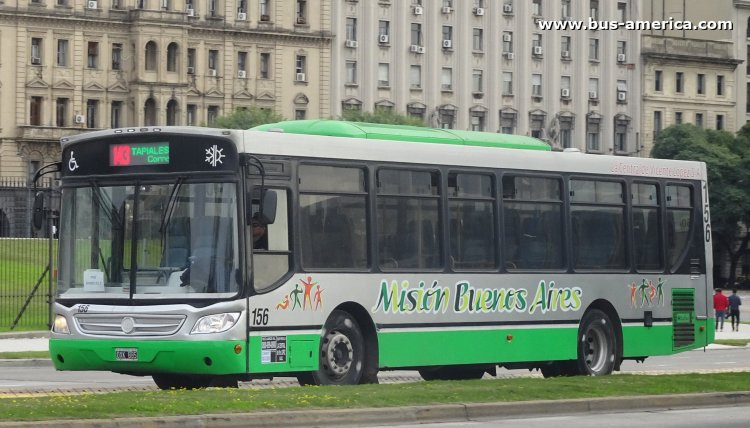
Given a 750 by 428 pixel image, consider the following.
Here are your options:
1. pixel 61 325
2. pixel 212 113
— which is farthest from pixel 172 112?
pixel 61 325

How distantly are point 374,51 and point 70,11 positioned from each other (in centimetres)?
1921

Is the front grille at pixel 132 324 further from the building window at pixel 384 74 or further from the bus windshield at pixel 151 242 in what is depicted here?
the building window at pixel 384 74

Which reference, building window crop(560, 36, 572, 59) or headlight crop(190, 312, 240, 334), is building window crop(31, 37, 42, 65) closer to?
building window crop(560, 36, 572, 59)

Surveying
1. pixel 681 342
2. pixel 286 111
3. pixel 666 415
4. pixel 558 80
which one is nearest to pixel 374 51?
pixel 286 111

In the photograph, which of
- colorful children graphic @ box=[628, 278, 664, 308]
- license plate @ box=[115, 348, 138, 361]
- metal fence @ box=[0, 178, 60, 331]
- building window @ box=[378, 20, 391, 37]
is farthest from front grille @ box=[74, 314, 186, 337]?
building window @ box=[378, 20, 391, 37]

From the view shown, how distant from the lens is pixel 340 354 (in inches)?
867

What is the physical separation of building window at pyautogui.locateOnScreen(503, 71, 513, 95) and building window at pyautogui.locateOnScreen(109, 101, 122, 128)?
1018 inches

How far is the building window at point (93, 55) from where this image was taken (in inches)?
4262

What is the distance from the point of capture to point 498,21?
12069 cm

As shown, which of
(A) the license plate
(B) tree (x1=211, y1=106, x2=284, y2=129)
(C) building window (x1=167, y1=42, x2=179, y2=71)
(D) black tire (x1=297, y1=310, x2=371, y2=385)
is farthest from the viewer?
(C) building window (x1=167, y1=42, x2=179, y2=71)

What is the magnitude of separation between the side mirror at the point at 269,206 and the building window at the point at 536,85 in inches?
4059

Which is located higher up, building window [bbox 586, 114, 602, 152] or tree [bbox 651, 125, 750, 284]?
building window [bbox 586, 114, 602, 152]

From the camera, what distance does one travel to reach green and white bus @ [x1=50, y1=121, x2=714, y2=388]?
2080 cm

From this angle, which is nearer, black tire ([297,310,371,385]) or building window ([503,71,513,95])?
black tire ([297,310,371,385])
